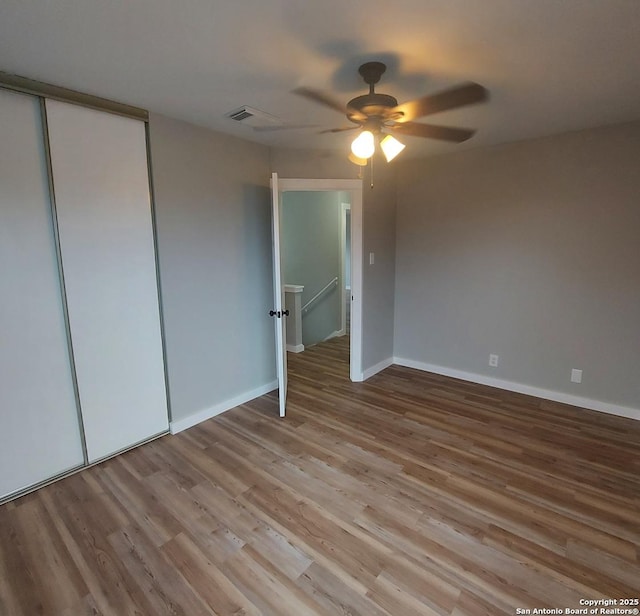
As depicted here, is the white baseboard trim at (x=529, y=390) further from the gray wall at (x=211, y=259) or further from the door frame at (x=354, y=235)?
the gray wall at (x=211, y=259)

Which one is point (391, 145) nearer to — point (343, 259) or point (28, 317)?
point (28, 317)

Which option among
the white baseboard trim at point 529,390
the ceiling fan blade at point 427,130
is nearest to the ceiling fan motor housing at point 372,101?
the ceiling fan blade at point 427,130

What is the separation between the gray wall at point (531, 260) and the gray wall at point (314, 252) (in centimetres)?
148

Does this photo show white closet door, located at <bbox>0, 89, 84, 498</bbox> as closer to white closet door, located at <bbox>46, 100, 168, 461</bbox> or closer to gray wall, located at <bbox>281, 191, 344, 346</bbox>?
white closet door, located at <bbox>46, 100, 168, 461</bbox>

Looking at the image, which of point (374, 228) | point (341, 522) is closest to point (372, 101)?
point (374, 228)

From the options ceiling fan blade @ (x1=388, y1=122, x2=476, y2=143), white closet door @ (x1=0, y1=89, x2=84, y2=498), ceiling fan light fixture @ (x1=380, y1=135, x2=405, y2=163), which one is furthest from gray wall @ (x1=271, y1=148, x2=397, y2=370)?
white closet door @ (x1=0, y1=89, x2=84, y2=498)

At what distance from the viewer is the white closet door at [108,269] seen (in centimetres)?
223

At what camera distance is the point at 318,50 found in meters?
1.70

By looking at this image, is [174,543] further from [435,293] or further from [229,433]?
[435,293]

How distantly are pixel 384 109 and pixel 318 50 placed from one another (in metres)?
0.42

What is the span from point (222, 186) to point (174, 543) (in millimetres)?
2533

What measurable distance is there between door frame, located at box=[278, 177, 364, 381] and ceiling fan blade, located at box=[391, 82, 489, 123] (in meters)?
1.08

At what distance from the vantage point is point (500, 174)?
11.2ft

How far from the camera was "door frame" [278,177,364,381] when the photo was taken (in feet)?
11.1
